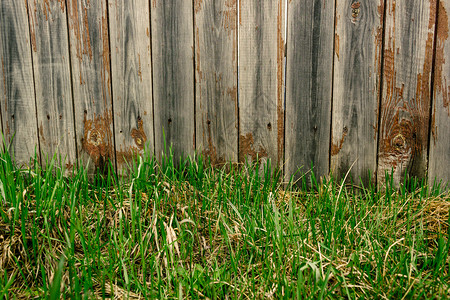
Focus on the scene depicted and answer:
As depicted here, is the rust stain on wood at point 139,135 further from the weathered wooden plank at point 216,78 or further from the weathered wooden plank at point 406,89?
the weathered wooden plank at point 406,89

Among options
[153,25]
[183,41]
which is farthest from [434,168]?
[153,25]

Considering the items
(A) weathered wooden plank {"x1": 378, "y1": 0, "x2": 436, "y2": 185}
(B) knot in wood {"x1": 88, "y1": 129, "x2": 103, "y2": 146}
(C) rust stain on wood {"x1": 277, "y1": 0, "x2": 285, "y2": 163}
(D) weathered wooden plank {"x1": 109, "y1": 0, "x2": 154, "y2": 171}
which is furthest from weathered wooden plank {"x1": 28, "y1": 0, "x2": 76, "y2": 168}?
(A) weathered wooden plank {"x1": 378, "y1": 0, "x2": 436, "y2": 185}

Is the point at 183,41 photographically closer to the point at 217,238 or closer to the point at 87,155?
the point at 87,155

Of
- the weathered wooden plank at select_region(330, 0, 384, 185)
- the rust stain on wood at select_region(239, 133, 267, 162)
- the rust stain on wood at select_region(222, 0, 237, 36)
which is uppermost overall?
the rust stain on wood at select_region(222, 0, 237, 36)

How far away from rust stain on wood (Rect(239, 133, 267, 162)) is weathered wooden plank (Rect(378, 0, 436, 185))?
657mm

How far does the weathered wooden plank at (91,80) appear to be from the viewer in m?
2.15

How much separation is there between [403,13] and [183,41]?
→ 46.1 inches

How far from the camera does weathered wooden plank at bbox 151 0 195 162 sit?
2.07 m

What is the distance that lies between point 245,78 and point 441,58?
1.03 metres

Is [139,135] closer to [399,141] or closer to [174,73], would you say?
[174,73]

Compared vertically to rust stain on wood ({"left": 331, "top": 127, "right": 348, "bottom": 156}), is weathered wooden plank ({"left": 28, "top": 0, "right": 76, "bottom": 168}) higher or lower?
higher

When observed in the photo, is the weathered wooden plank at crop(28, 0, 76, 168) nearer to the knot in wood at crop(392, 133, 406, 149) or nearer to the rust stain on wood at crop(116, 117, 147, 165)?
the rust stain on wood at crop(116, 117, 147, 165)

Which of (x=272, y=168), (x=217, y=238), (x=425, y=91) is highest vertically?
(x=425, y=91)

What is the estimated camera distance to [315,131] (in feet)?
6.88
